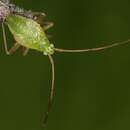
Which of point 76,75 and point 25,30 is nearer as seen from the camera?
point 25,30

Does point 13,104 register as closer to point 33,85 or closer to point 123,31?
point 33,85

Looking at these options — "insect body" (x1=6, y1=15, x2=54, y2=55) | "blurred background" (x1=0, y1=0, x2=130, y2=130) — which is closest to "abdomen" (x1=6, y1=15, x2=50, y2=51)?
"insect body" (x1=6, y1=15, x2=54, y2=55)

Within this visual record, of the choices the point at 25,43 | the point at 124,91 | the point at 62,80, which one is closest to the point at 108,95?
the point at 124,91

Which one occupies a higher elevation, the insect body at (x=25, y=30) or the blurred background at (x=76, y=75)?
the insect body at (x=25, y=30)

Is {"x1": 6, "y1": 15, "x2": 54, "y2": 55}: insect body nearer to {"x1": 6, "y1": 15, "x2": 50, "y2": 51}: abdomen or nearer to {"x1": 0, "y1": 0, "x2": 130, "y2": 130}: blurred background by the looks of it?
Answer: {"x1": 6, "y1": 15, "x2": 50, "y2": 51}: abdomen

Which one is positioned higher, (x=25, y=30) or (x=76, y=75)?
(x=25, y=30)

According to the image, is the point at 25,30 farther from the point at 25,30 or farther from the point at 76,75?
the point at 76,75

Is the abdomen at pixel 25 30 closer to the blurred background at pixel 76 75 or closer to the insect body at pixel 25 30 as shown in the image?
the insect body at pixel 25 30

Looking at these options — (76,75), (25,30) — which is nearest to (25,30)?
(25,30)

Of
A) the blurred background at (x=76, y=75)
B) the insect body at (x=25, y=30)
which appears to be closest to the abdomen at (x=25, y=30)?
the insect body at (x=25, y=30)
